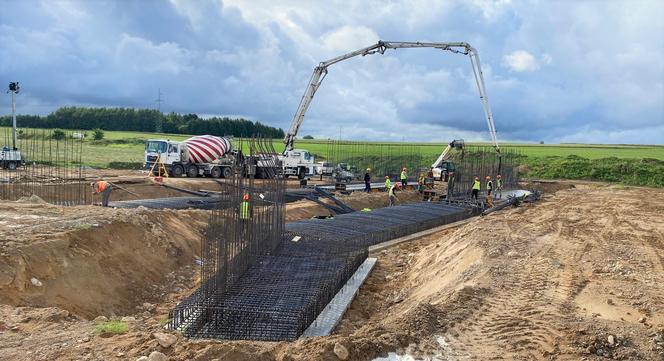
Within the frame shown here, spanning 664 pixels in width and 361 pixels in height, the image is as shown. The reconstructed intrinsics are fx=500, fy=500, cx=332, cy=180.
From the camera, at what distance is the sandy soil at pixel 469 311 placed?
500 centimetres

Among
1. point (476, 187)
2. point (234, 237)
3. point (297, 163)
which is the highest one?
point (297, 163)

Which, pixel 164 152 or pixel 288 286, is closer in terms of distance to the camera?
pixel 288 286

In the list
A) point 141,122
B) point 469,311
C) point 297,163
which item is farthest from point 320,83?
A: point 141,122

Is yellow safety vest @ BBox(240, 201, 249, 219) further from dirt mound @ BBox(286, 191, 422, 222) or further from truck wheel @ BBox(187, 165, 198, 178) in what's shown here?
truck wheel @ BBox(187, 165, 198, 178)

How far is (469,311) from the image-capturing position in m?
6.54

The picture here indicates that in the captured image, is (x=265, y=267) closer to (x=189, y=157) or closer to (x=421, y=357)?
(x=421, y=357)

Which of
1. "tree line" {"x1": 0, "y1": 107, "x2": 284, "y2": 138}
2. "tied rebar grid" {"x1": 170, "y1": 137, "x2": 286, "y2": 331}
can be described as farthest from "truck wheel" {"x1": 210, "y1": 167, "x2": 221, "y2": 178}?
"tree line" {"x1": 0, "y1": 107, "x2": 284, "y2": 138}

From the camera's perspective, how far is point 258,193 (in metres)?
11.4

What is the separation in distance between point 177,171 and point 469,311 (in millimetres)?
22726

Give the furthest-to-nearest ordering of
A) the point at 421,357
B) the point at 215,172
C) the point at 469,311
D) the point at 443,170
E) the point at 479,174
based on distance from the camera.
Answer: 1. the point at 443,170
2. the point at 215,172
3. the point at 479,174
4. the point at 469,311
5. the point at 421,357

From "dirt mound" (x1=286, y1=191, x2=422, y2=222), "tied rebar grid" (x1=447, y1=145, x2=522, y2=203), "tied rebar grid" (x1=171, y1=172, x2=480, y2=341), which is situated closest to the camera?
"tied rebar grid" (x1=171, y1=172, x2=480, y2=341)

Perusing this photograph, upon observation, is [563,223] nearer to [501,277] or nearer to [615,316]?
[501,277]

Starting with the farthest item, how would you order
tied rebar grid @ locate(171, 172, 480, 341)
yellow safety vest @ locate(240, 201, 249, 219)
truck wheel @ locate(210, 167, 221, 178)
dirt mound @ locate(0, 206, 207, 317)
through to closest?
truck wheel @ locate(210, 167, 221, 178)
yellow safety vest @ locate(240, 201, 249, 219)
dirt mound @ locate(0, 206, 207, 317)
tied rebar grid @ locate(171, 172, 480, 341)

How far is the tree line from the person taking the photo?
78750 mm
